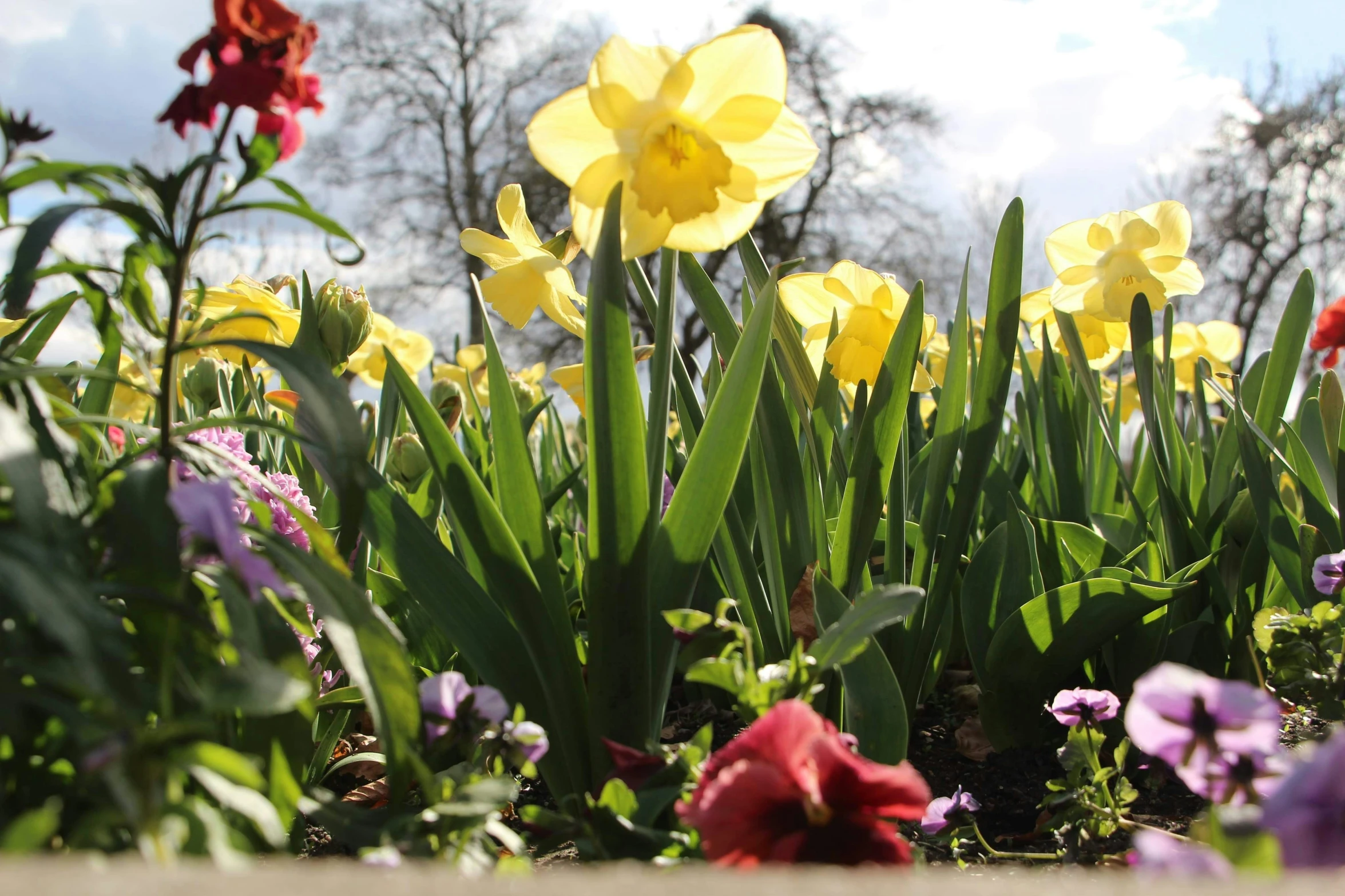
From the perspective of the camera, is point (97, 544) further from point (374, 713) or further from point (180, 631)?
point (374, 713)

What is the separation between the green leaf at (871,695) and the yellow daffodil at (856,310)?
39cm

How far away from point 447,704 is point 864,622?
1.25 feet

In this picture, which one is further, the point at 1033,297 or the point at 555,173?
the point at 1033,297

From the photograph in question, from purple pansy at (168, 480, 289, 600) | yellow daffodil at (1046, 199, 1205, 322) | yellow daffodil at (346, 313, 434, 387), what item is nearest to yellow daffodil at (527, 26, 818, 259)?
purple pansy at (168, 480, 289, 600)

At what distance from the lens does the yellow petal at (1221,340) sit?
238 cm

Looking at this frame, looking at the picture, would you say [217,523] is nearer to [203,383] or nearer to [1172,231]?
[1172,231]

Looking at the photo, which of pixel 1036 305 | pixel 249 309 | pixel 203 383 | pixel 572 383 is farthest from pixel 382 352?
pixel 1036 305

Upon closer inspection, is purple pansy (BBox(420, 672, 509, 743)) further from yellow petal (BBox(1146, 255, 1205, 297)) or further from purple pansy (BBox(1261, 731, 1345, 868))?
yellow petal (BBox(1146, 255, 1205, 297))

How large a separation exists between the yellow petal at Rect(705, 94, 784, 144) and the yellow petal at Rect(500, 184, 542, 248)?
1.22 feet

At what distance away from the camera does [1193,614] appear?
4.88 feet

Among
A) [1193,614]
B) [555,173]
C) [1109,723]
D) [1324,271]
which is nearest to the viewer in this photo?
[555,173]

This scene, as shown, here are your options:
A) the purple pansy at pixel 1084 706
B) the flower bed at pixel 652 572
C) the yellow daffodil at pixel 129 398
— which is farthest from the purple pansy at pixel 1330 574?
the yellow daffodil at pixel 129 398

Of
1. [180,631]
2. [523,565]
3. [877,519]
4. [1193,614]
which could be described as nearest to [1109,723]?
[1193,614]

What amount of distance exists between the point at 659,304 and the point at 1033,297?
954 millimetres
